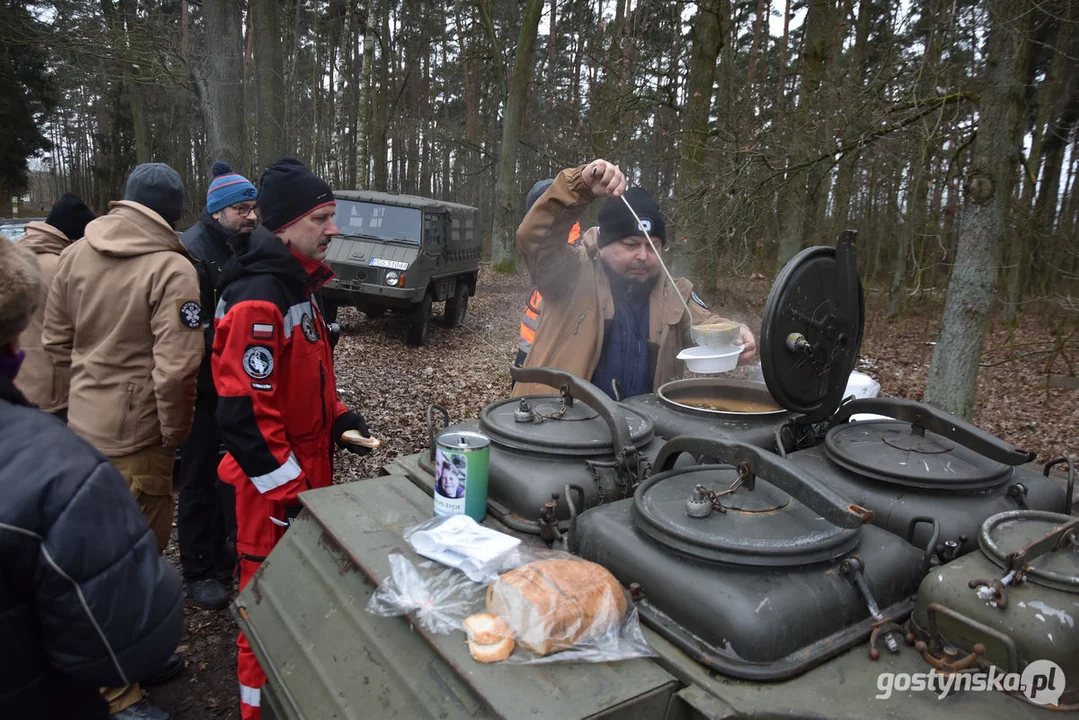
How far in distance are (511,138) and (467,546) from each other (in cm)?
1689

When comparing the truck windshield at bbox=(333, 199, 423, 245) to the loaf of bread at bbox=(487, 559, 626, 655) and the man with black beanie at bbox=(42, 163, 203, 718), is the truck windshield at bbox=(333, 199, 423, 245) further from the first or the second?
the loaf of bread at bbox=(487, 559, 626, 655)

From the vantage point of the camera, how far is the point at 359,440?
2781mm

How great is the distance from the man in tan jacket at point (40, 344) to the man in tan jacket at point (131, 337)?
0.43 meters

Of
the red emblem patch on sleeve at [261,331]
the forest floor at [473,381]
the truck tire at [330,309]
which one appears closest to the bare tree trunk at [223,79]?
the truck tire at [330,309]

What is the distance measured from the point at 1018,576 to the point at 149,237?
3561 millimetres

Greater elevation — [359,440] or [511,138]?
[511,138]

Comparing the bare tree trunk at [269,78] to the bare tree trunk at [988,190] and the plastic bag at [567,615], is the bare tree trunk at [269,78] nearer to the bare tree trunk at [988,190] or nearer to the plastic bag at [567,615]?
the bare tree trunk at [988,190]

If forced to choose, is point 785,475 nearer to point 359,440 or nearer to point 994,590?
point 994,590

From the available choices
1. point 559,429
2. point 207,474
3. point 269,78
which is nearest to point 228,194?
point 207,474

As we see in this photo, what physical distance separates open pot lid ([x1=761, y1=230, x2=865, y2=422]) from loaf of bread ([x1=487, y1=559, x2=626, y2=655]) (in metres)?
0.84

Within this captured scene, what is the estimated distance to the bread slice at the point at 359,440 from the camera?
9.04 ft

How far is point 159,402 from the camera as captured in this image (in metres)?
3.17

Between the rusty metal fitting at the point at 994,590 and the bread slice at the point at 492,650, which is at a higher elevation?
the rusty metal fitting at the point at 994,590

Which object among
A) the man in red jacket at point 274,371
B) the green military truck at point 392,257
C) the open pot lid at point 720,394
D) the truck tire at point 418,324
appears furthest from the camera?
the truck tire at point 418,324
